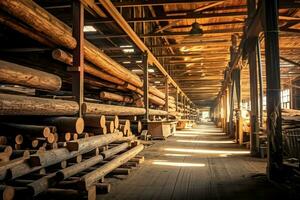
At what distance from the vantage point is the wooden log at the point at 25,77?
135 inches

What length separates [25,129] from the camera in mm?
4238

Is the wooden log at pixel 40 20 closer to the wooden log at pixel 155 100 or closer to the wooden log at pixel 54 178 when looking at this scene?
the wooden log at pixel 54 178

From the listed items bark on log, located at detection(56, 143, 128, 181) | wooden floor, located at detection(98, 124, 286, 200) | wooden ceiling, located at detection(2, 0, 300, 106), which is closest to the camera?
bark on log, located at detection(56, 143, 128, 181)

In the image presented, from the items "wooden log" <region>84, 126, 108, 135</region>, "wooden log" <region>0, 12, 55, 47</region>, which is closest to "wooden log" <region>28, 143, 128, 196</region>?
"wooden log" <region>84, 126, 108, 135</region>

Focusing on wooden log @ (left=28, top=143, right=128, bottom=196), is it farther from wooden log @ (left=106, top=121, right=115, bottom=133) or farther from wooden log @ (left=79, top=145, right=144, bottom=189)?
wooden log @ (left=106, top=121, right=115, bottom=133)

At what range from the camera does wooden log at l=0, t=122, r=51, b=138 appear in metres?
4.19

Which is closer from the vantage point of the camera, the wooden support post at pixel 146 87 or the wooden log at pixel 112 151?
the wooden log at pixel 112 151

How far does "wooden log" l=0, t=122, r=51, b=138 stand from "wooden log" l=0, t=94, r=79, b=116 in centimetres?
31

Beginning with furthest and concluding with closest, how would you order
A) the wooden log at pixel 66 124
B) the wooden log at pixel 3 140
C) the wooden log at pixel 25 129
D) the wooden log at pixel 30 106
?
the wooden log at pixel 66 124 → the wooden log at pixel 25 129 → the wooden log at pixel 3 140 → the wooden log at pixel 30 106

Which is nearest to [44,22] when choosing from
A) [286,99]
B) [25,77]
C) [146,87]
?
[25,77]

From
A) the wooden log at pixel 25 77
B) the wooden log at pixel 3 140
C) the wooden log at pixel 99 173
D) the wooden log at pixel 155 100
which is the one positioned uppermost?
the wooden log at pixel 155 100

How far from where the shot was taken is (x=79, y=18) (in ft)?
18.0

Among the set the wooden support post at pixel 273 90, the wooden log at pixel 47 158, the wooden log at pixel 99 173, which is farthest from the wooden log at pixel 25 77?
the wooden support post at pixel 273 90

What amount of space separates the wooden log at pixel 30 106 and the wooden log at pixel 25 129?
1.03 ft
